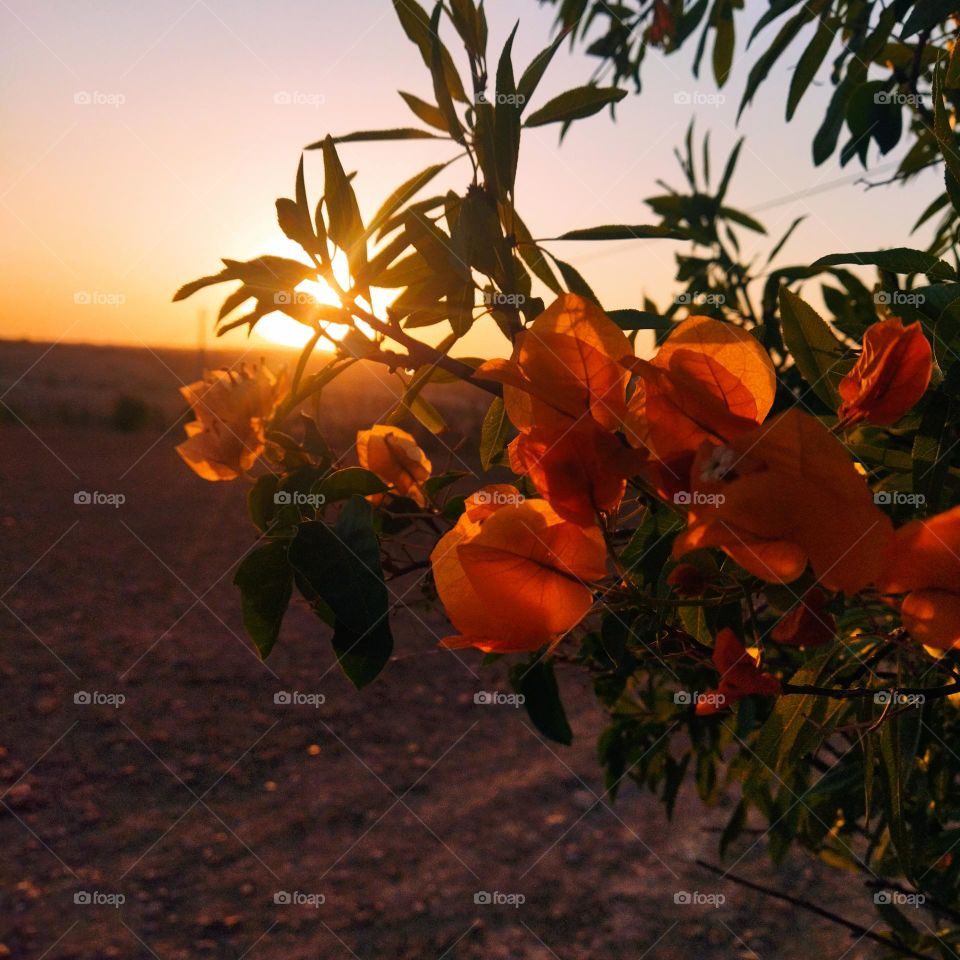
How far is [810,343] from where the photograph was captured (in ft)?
2.14

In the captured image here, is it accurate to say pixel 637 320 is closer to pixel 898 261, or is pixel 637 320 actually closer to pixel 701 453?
pixel 898 261

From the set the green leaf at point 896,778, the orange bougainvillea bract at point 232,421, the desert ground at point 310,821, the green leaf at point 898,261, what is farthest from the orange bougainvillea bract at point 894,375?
the desert ground at point 310,821

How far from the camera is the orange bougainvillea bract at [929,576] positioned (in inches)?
13.9

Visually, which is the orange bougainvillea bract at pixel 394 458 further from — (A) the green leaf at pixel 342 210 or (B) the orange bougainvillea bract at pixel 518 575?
(B) the orange bougainvillea bract at pixel 518 575

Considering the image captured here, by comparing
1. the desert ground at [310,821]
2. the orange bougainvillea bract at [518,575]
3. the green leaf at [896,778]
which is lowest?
the desert ground at [310,821]

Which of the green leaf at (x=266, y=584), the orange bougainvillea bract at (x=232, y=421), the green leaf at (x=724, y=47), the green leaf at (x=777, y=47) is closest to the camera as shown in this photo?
the green leaf at (x=266, y=584)

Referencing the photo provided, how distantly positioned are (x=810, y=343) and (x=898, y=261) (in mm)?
87

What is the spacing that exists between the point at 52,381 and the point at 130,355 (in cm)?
1222

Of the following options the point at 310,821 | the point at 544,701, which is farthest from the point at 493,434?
the point at 310,821

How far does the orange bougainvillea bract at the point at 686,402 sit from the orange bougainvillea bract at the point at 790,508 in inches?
1.0

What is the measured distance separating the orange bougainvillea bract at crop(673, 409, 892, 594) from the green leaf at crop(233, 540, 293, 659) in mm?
383

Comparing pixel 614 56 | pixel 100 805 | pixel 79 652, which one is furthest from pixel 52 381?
pixel 614 56

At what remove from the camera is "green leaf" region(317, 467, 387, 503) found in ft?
2.35

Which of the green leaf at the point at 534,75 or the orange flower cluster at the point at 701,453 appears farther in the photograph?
the green leaf at the point at 534,75
